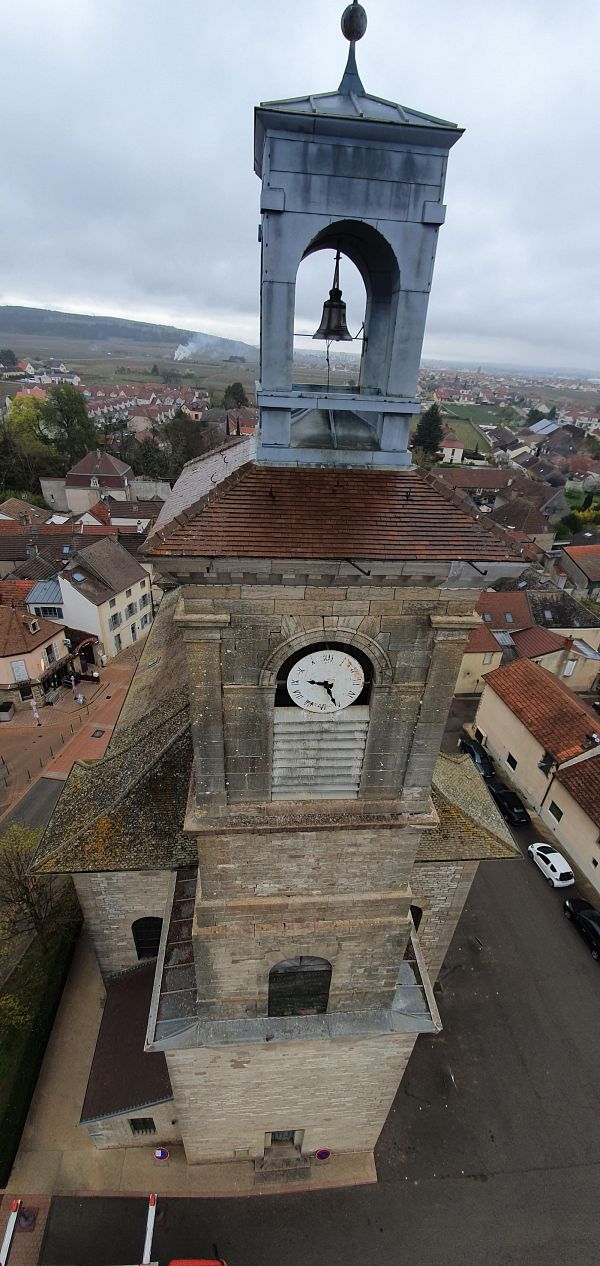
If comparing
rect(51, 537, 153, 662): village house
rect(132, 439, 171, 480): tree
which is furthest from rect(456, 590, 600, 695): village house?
rect(132, 439, 171, 480): tree

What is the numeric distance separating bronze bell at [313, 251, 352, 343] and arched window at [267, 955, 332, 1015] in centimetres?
1244

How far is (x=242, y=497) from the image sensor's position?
Answer: 7.80 metres

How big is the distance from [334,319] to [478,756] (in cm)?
2860

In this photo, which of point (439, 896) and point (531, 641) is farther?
point (531, 641)

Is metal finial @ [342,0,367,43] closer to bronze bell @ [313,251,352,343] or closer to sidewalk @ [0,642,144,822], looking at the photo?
bronze bell @ [313,251,352,343]


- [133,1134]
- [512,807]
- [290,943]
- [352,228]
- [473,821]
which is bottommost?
[512,807]

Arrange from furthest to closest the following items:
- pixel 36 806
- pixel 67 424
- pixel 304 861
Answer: pixel 67 424 → pixel 36 806 → pixel 304 861

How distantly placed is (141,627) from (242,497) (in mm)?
42737

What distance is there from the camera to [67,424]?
86500mm

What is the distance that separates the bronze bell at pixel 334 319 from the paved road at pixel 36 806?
25.5 m

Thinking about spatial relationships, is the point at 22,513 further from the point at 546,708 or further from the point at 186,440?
the point at 546,708

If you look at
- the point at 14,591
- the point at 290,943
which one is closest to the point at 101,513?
the point at 14,591

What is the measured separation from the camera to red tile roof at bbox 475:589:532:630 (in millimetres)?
42531

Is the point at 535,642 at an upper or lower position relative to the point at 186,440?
lower
